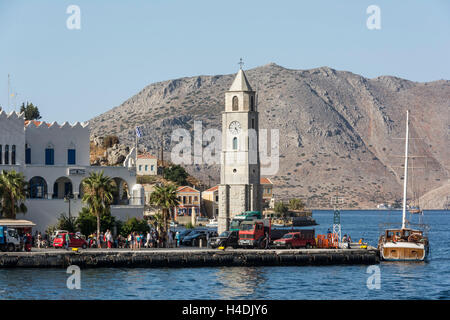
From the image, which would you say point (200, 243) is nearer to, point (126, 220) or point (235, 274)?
point (126, 220)

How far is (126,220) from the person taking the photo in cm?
7412

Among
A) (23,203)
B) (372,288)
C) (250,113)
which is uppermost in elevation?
(250,113)

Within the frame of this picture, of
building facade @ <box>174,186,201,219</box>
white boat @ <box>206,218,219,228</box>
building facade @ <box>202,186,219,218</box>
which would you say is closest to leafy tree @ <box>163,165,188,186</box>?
building facade @ <box>202,186,219,218</box>

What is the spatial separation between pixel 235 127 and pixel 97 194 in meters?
23.7

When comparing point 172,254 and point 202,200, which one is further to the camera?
point 202,200

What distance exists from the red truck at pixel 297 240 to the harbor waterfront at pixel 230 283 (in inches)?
141

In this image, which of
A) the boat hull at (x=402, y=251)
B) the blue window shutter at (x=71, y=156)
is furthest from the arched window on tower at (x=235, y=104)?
the boat hull at (x=402, y=251)

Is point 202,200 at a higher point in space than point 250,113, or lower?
lower

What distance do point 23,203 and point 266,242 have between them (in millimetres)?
20841

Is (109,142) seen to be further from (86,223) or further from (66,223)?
(66,223)

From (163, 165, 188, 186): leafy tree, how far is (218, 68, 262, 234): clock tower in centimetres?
8142

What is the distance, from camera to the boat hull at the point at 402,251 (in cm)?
6881

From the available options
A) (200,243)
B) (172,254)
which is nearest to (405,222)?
(200,243)

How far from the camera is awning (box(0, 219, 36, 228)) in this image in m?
63.8
